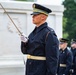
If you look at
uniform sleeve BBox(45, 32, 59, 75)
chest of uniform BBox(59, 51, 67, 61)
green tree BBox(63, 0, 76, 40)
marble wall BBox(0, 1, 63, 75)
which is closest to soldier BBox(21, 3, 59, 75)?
uniform sleeve BBox(45, 32, 59, 75)

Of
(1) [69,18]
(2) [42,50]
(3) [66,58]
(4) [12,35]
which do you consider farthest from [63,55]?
(1) [69,18]

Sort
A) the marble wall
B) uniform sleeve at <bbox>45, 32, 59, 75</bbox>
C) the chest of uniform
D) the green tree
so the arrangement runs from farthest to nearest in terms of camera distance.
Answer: the green tree → the chest of uniform → the marble wall → uniform sleeve at <bbox>45, 32, 59, 75</bbox>

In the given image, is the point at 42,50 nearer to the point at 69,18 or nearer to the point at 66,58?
the point at 66,58

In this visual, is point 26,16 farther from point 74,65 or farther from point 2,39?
point 74,65

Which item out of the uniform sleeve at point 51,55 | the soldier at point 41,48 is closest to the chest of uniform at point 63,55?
the soldier at point 41,48

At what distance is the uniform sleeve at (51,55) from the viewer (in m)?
5.59

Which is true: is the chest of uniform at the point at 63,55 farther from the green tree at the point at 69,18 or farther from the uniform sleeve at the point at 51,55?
the green tree at the point at 69,18

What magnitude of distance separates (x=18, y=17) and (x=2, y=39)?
2.07 ft

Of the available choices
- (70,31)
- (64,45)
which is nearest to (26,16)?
(64,45)

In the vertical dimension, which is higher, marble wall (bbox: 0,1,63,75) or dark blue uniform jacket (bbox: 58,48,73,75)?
marble wall (bbox: 0,1,63,75)

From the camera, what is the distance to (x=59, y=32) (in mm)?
9867

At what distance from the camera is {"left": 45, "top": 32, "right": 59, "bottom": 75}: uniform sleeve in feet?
18.3

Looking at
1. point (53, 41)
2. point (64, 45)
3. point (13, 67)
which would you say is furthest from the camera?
point (64, 45)

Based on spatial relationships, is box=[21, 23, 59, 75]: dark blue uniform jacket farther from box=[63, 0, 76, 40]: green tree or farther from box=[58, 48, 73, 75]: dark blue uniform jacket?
box=[63, 0, 76, 40]: green tree
